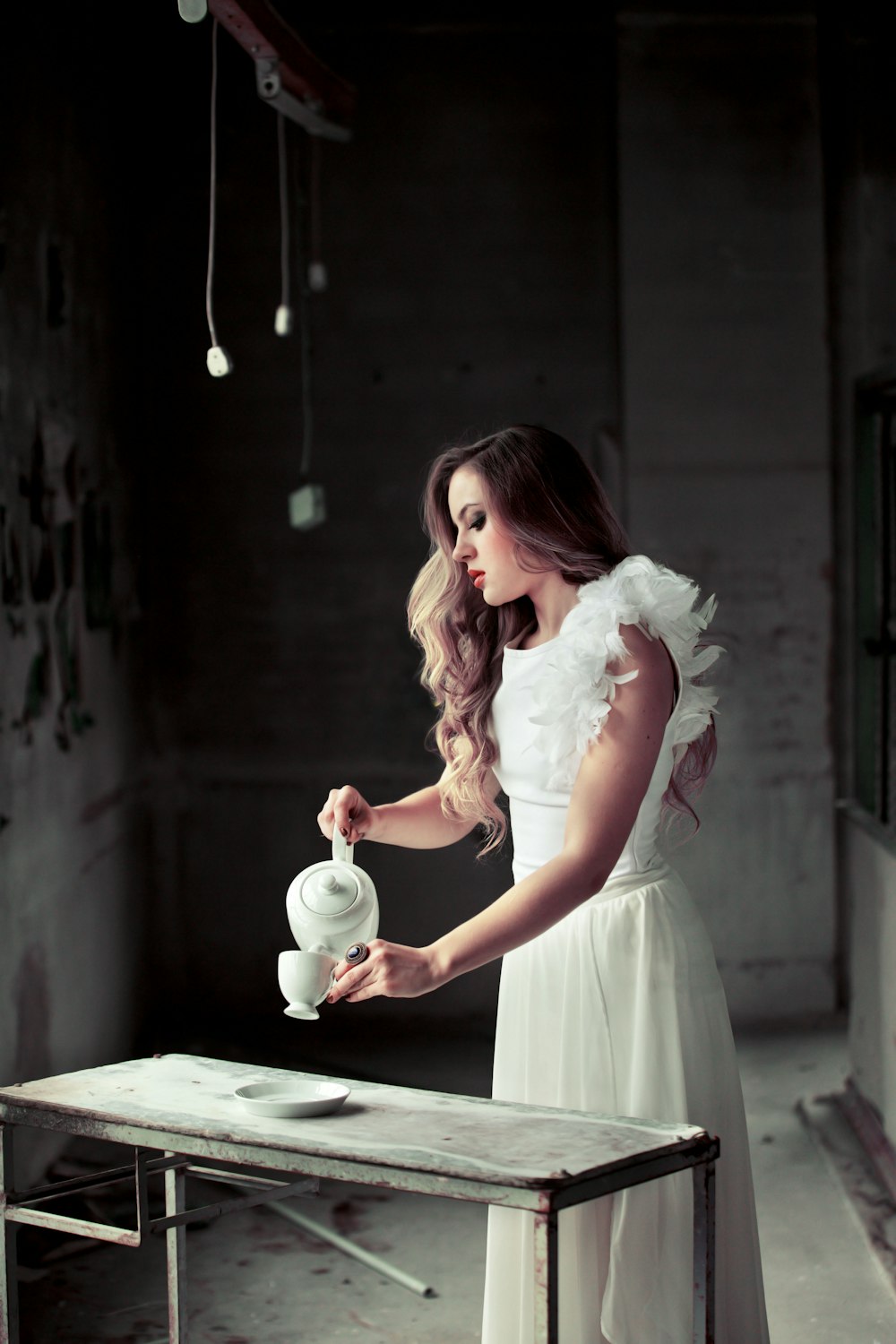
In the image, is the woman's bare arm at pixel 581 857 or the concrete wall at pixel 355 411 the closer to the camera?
the woman's bare arm at pixel 581 857

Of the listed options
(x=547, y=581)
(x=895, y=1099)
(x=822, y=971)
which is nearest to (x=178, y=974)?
(x=822, y=971)

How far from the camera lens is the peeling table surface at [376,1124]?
1844mm

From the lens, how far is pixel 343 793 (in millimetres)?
2525

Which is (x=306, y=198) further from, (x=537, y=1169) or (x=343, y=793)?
(x=537, y=1169)

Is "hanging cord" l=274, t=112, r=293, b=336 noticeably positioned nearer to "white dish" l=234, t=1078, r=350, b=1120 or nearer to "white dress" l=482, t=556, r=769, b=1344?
"white dress" l=482, t=556, r=769, b=1344

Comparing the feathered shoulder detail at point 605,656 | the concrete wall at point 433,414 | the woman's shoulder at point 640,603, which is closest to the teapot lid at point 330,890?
the feathered shoulder detail at point 605,656

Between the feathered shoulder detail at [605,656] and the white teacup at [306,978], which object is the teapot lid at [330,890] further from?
the feathered shoulder detail at [605,656]

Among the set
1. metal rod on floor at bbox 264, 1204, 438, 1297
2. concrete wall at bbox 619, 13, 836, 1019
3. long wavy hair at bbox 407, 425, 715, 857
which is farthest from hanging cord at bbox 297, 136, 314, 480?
long wavy hair at bbox 407, 425, 715, 857

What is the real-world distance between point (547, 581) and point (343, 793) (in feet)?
1.67

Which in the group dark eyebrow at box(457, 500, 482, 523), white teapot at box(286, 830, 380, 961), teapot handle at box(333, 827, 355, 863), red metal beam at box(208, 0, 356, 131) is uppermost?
red metal beam at box(208, 0, 356, 131)

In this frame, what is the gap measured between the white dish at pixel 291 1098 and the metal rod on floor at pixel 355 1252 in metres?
1.51

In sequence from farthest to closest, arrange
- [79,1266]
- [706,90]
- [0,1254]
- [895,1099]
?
[706,90] → [895,1099] → [79,1266] → [0,1254]

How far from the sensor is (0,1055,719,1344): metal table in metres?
1.79

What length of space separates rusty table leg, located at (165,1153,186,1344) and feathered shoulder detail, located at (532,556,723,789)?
924 mm
